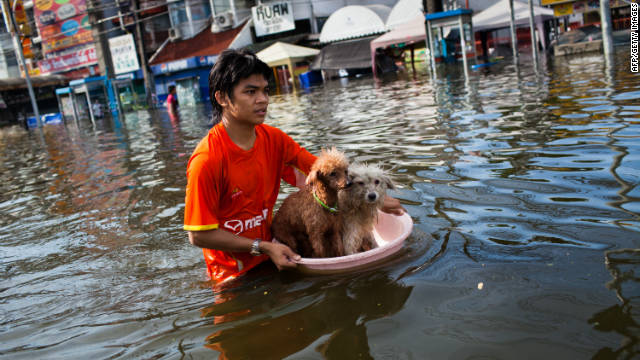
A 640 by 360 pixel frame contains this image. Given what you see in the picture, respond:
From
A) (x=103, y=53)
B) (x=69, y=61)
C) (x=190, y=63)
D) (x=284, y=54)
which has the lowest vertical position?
(x=284, y=54)

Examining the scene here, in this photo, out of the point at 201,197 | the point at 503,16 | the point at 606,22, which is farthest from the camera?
the point at 503,16

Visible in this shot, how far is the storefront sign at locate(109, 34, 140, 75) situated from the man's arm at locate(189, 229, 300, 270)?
4827 centimetres

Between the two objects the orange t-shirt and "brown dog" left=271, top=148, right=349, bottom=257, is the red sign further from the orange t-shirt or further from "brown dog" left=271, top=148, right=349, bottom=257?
"brown dog" left=271, top=148, right=349, bottom=257

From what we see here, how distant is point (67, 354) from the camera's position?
3.65 metres

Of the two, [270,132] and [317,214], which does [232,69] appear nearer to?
[270,132]

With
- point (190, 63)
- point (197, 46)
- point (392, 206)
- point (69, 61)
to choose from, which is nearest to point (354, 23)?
point (190, 63)

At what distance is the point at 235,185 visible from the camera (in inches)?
162

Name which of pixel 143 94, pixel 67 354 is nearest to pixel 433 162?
pixel 67 354

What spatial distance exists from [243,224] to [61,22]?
6132cm

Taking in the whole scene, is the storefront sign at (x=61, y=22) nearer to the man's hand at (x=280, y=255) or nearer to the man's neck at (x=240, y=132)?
the man's neck at (x=240, y=132)

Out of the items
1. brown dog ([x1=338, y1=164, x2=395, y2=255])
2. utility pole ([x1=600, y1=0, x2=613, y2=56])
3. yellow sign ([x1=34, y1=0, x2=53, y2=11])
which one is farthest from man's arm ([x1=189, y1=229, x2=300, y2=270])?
yellow sign ([x1=34, y1=0, x2=53, y2=11])

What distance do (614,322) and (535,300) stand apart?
489 millimetres

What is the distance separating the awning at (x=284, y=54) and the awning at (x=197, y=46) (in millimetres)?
7538

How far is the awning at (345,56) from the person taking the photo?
36.8 meters
